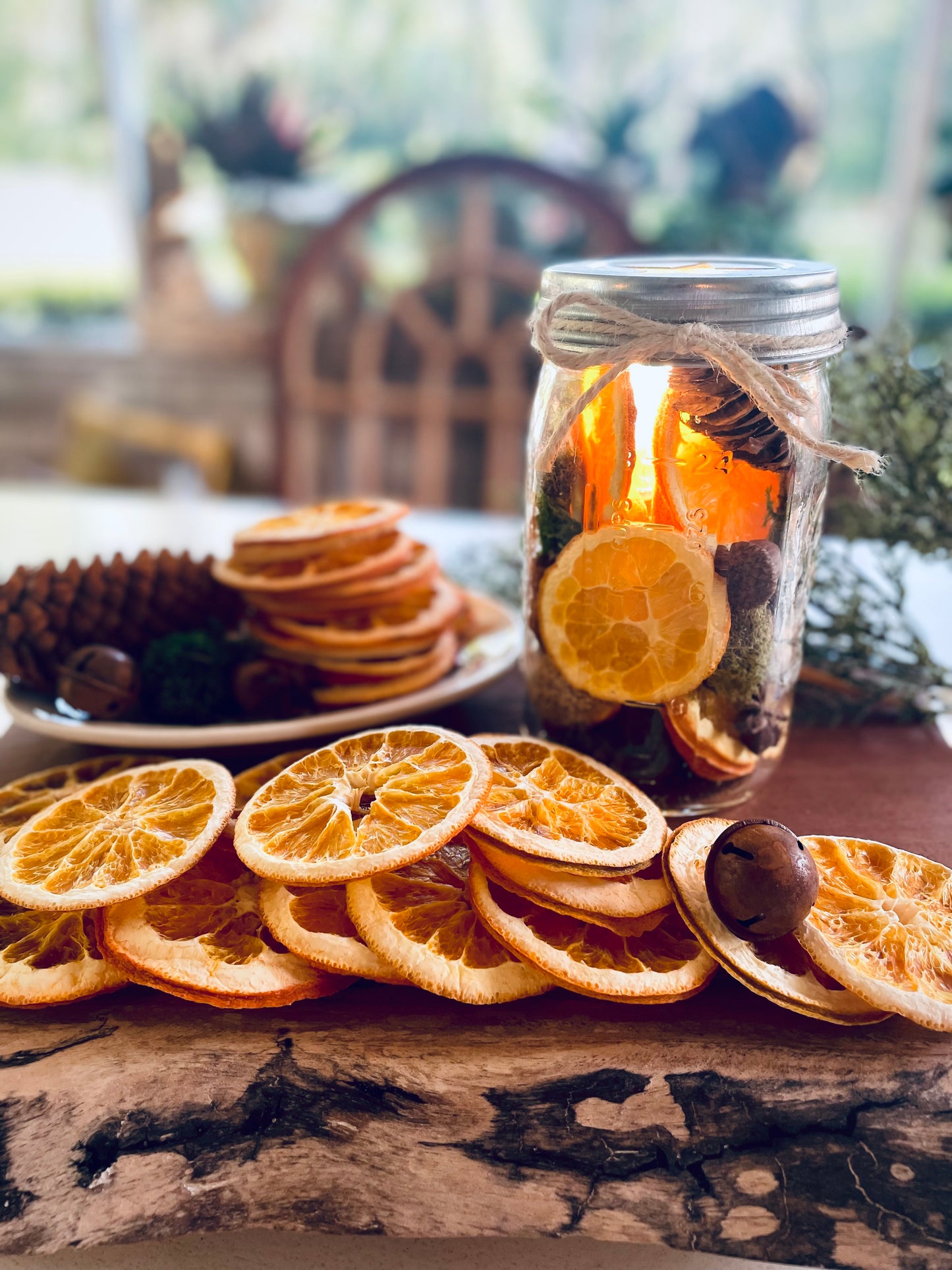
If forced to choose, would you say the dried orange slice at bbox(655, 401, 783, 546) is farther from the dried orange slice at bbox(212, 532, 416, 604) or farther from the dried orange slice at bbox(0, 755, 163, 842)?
the dried orange slice at bbox(0, 755, 163, 842)

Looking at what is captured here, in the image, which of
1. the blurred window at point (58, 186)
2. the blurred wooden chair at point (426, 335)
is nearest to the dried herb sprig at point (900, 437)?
the blurred wooden chair at point (426, 335)

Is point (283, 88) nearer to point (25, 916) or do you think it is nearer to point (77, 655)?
point (77, 655)

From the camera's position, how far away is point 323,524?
100 cm

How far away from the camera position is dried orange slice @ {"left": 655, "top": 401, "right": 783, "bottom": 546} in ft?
2.46

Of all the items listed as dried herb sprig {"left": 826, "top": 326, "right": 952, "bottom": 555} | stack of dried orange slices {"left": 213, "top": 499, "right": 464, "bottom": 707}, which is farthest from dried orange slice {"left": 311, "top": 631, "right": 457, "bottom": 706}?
dried herb sprig {"left": 826, "top": 326, "right": 952, "bottom": 555}

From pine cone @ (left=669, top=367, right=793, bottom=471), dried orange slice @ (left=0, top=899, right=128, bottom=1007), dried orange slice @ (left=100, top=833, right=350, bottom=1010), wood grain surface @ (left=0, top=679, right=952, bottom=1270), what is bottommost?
wood grain surface @ (left=0, top=679, right=952, bottom=1270)

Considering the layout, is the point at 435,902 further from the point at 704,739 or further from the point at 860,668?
the point at 860,668

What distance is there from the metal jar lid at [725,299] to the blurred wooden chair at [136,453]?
1.92 meters

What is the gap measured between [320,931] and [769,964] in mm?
298

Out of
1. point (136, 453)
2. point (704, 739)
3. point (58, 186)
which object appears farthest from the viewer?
point (58, 186)

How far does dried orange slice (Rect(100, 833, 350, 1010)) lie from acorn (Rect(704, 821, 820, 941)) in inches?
10.4

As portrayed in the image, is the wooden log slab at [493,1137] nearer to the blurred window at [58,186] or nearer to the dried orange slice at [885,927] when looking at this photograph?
the dried orange slice at [885,927]

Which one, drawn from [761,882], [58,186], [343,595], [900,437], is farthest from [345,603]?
[58,186]

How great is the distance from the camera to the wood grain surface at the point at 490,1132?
0.62 m
